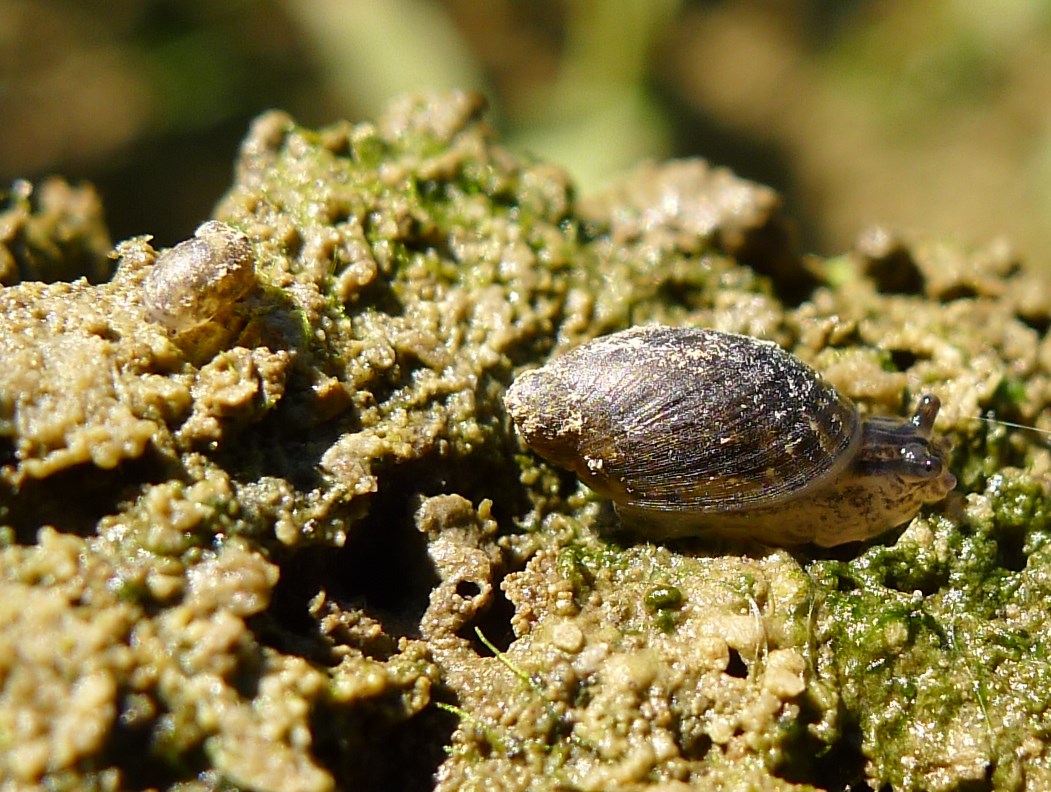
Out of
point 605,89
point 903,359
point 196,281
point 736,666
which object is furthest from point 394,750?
point 605,89

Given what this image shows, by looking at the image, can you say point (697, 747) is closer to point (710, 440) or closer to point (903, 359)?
point (710, 440)

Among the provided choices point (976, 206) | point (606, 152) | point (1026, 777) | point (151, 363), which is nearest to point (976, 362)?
point (1026, 777)

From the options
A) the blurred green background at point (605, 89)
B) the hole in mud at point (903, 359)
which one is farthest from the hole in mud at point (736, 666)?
the blurred green background at point (605, 89)

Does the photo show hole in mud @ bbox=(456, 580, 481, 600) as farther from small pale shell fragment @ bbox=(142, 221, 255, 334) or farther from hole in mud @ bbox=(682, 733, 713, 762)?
small pale shell fragment @ bbox=(142, 221, 255, 334)

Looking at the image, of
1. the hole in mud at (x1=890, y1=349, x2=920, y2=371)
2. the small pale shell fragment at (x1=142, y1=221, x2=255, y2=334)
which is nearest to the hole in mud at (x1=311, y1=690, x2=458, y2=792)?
the small pale shell fragment at (x1=142, y1=221, x2=255, y2=334)

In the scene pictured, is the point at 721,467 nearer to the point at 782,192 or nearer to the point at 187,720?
the point at 187,720

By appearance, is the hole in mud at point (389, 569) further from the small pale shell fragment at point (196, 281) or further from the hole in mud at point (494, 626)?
the small pale shell fragment at point (196, 281)
